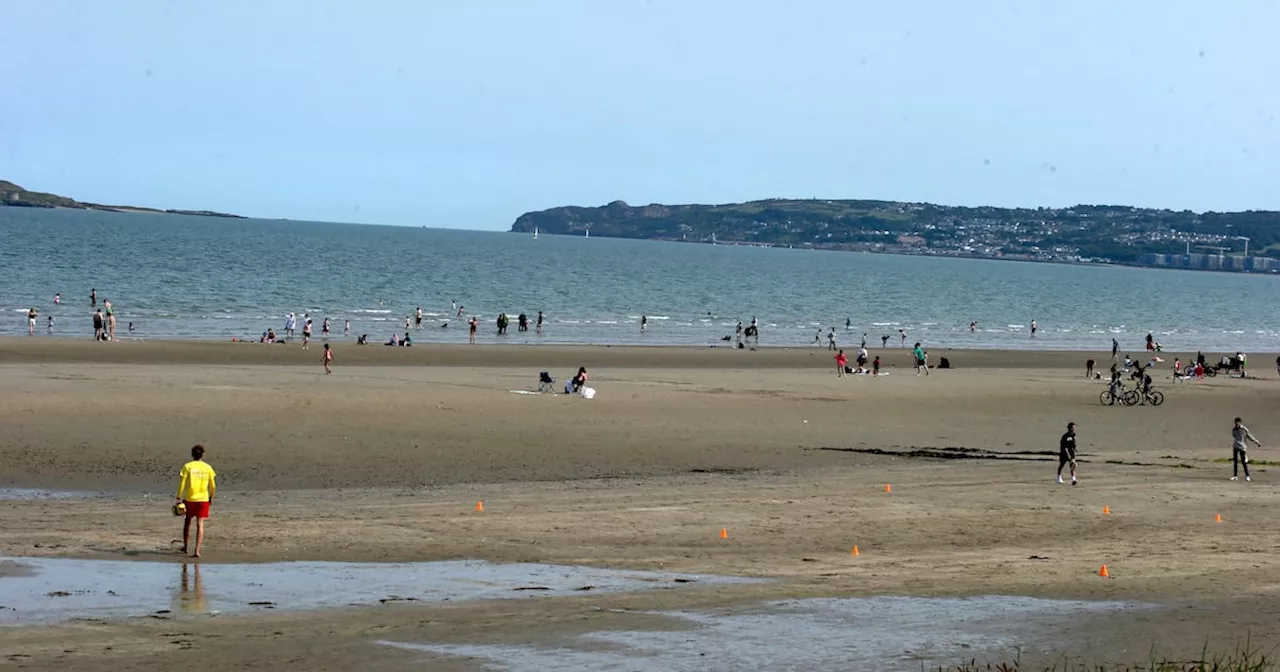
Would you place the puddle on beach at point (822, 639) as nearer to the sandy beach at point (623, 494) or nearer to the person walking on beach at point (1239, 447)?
the sandy beach at point (623, 494)

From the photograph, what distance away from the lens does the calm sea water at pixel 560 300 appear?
72.2 m

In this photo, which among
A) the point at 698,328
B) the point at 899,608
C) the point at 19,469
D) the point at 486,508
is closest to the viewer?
the point at 899,608

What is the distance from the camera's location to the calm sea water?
237 feet

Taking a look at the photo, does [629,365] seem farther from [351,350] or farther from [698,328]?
[698,328]

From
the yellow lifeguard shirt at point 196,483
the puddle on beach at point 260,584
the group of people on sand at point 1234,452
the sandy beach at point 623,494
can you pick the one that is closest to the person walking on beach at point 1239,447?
the group of people on sand at point 1234,452

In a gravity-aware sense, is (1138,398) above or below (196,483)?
below

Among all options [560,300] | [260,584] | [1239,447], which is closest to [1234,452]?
[1239,447]

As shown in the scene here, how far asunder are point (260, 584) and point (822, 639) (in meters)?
6.01

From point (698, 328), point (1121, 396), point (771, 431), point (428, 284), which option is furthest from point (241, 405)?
point (428, 284)

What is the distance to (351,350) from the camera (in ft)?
174

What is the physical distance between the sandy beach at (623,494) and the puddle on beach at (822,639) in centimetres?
41

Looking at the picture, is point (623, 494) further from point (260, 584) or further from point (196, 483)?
point (260, 584)

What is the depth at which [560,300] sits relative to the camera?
100 metres

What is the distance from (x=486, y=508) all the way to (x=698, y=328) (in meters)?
58.8
